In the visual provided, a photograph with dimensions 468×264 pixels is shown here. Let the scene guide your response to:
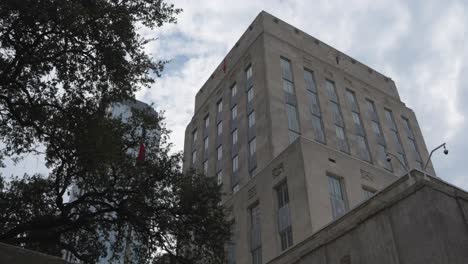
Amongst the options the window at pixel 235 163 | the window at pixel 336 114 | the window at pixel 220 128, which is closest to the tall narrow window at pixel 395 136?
the window at pixel 336 114

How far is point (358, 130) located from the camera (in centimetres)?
5006

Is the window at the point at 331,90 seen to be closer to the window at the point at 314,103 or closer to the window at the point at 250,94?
the window at the point at 314,103

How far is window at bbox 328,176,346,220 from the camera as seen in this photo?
31.9m

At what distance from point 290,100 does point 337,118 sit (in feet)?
21.6

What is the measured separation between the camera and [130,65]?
54.5 ft

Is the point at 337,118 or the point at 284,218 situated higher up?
the point at 337,118

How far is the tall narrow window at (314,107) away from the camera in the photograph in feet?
148

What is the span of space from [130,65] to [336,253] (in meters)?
10.6

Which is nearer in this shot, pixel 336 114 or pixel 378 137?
pixel 336 114

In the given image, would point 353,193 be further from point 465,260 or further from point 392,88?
point 392,88

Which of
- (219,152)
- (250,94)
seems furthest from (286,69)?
(219,152)

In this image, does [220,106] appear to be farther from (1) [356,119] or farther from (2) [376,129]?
(2) [376,129]

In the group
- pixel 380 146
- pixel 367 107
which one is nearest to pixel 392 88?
pixel 367 107

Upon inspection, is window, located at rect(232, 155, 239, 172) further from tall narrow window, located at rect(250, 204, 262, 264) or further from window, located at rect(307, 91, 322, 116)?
tall narrow window, located at rect(250, 204, 262, 264)
